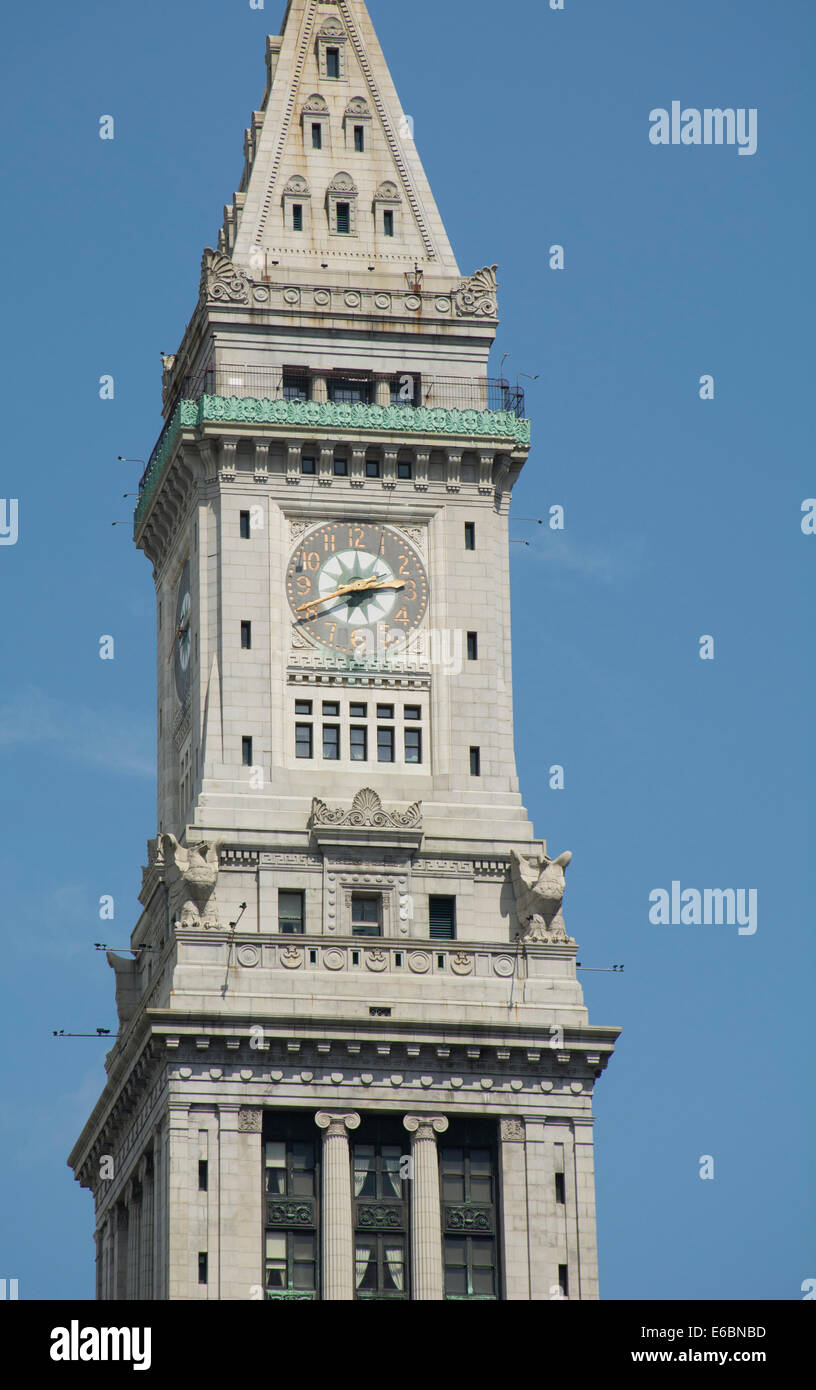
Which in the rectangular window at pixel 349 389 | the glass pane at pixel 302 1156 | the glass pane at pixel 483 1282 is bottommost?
the glass pane at pixel 483 1282

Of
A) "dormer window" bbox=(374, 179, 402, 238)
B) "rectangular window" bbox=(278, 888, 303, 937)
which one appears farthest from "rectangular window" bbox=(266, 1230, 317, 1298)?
"dormer window" bbox=(374, 179, 402, 238)

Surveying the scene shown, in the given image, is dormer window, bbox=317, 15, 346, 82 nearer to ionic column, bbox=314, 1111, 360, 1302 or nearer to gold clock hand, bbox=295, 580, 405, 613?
gold clock hand, bbox=295, 580, 405, 613

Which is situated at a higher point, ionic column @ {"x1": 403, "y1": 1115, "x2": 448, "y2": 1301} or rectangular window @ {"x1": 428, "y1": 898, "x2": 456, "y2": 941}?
rectangular window @ {"x1": 428, "y1": 898, "x2": 456, "y2": 941}

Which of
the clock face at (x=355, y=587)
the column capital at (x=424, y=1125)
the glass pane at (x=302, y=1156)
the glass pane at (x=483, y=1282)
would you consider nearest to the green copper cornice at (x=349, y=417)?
the clock face at (x=355, y=587)

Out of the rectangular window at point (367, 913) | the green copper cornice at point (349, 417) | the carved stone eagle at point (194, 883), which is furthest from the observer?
the green copper cornice at point (349, 417)

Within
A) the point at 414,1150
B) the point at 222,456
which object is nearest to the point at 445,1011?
the point at 414,1150

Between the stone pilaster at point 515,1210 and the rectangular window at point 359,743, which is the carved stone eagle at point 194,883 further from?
the stone pilaster at point 515,1210

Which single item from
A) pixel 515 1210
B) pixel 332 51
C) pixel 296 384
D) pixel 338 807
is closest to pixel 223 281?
pixel 296 384
